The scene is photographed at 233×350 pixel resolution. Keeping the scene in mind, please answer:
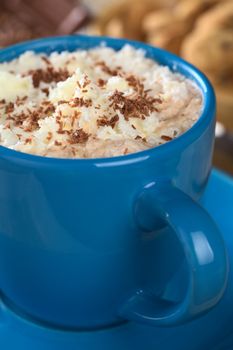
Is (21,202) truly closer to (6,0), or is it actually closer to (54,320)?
(54,320)

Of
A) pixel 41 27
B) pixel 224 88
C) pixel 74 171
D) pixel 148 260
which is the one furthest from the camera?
pixel 41 27

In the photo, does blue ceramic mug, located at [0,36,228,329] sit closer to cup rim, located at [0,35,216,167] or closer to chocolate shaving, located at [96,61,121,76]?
cup rim, located at [0,35,216,167]

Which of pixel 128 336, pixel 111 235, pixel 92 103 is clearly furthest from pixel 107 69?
pixel 128 336

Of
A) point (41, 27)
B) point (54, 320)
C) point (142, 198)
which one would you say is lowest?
point (41, 27)

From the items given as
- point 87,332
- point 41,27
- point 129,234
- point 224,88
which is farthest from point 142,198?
point 41,27

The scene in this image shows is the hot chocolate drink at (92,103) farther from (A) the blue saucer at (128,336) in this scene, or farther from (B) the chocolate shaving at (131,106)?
(A) the blue saucer at (128,336)

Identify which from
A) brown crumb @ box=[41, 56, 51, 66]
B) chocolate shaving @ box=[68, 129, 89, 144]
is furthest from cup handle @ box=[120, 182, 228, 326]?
brown crumb @ box=[41, 56, 51, 66]
